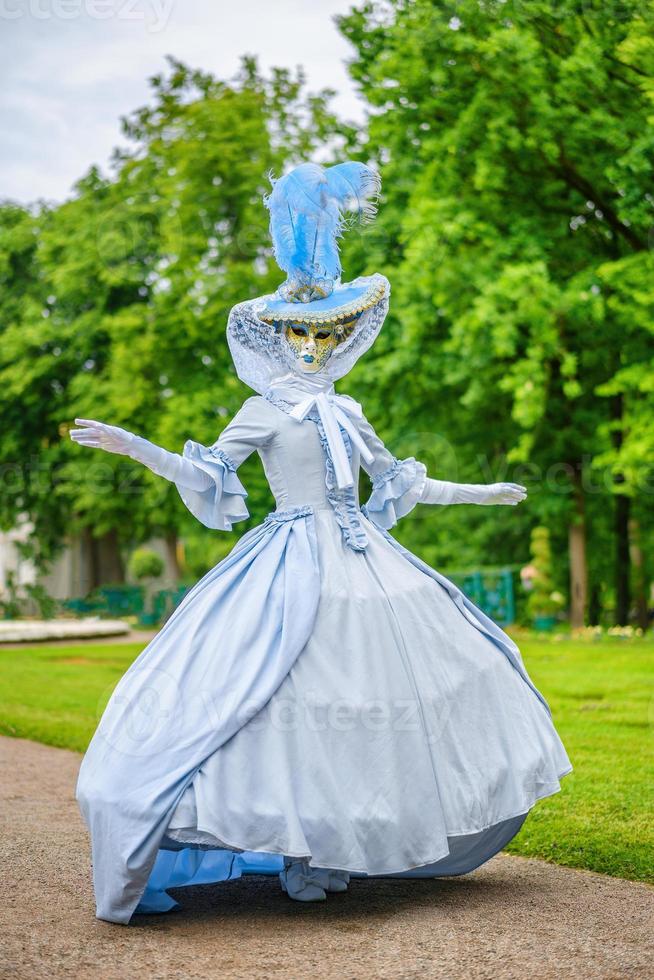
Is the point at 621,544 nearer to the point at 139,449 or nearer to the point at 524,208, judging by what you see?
the point at 524,208

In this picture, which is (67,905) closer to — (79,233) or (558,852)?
(558,852)

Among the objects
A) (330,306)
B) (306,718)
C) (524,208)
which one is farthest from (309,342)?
(524,208)

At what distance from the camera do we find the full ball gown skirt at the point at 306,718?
4035 millimetres

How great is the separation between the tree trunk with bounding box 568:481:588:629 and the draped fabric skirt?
13.9 metres

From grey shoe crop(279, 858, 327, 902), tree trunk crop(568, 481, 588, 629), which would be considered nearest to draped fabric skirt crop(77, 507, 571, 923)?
grey shoe crop(279, 858, 327, 902)

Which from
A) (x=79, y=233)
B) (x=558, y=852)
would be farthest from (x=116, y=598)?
(x=558, y=852)

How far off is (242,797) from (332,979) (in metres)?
0.68

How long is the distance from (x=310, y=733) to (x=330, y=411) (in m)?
1.35

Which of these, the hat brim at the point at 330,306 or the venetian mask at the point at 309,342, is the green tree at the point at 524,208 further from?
the venetian mask at the point at 309,342

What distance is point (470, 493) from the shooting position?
519 centimetres

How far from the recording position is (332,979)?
354cm

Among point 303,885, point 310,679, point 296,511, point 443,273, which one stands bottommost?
point 303,885

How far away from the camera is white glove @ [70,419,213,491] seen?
4.26 m

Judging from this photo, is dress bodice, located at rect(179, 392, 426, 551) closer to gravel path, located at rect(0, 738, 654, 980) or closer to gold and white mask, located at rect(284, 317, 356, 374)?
gold and white mask, located at rect(284, 317, 356, 374)
